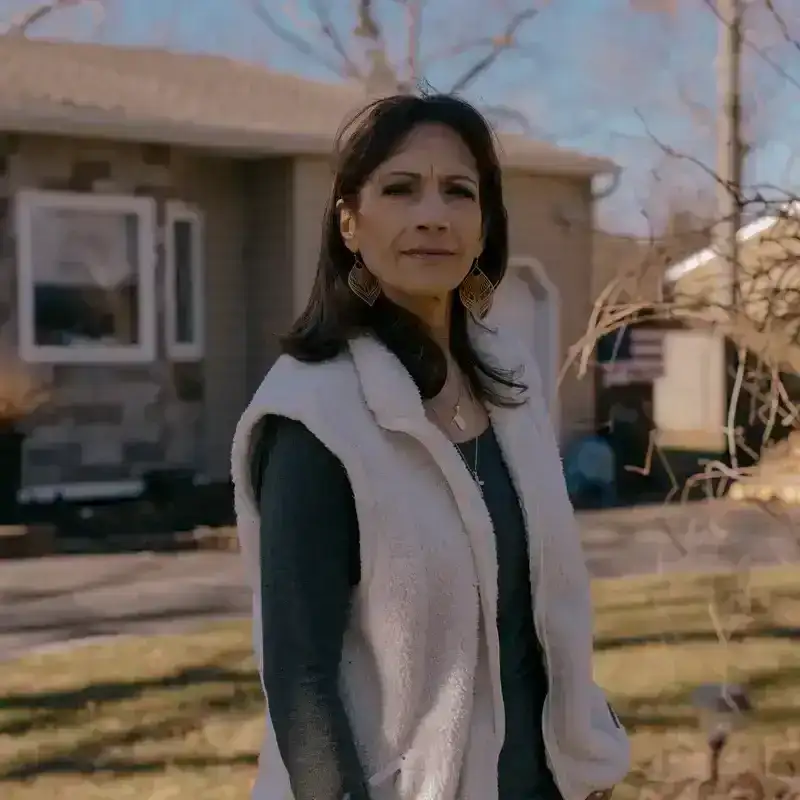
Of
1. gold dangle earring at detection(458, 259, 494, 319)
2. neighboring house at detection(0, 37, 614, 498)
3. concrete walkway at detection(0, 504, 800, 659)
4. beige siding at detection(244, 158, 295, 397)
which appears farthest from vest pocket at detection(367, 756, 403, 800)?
beige siding at detection(244, 158, 295, 397)

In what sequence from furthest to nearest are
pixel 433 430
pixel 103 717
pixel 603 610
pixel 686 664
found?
pixel 603 610 → pixel 686 664 → pixel 103 717 → pixel 433 430

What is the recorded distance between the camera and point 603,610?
694 centimetres

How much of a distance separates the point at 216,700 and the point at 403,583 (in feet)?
12.3

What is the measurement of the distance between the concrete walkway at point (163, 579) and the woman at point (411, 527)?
399cm

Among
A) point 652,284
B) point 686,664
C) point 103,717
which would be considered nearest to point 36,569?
point 103,717

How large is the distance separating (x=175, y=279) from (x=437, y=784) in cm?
1078

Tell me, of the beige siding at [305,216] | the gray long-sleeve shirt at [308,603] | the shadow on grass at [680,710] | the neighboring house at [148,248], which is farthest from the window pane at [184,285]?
the gray long-sleeve shirt at [308,603]

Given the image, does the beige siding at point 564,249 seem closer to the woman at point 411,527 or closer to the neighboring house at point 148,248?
the neighboring house at point 148,248

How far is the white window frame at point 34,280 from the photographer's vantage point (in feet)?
35.6

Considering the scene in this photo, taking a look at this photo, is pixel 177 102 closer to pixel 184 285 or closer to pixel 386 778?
pixel 184 285

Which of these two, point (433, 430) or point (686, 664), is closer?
point (433, 430)

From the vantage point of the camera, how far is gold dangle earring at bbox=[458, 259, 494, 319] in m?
2.02

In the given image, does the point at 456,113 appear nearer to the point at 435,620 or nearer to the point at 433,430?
the point at 433,430

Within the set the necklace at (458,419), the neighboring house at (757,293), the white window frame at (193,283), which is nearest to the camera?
the necklace at (458,419)
